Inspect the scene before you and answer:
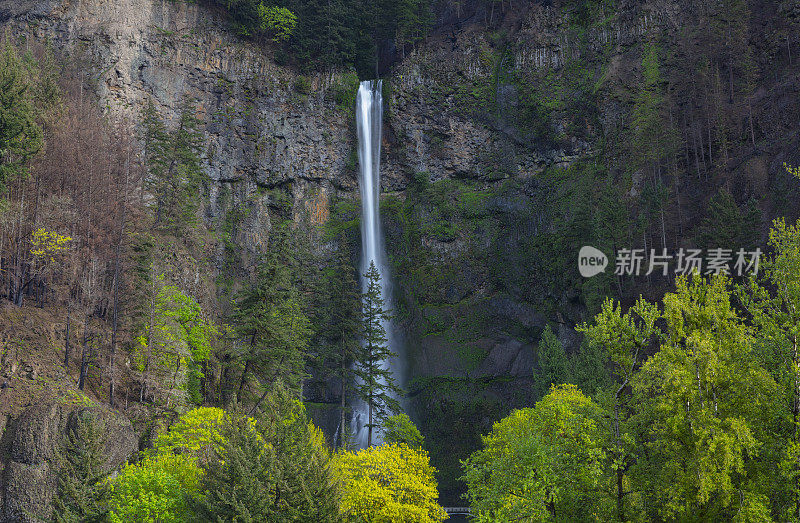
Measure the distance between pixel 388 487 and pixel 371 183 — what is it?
1493 inches

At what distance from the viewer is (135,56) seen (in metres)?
53.2

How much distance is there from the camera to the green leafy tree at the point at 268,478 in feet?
65.6

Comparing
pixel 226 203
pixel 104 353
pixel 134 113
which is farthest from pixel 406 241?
pixel 104 353

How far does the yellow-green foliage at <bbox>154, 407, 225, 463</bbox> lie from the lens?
2577cm

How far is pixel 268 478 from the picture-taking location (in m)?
20.8

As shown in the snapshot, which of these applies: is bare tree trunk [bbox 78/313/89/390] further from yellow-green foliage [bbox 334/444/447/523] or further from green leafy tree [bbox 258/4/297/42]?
green leafy tree [bbox 258/4/297/42]

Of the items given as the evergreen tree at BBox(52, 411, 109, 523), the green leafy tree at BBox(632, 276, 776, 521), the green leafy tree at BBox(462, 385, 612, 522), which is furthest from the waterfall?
the green leafy tree at BBox(632, 276, 776, 521)

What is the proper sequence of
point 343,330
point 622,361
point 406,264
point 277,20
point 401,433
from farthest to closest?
point 277,20
point 406,264
point 343,330
point 401,433
point 622,361

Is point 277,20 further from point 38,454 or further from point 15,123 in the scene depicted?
point 38,454

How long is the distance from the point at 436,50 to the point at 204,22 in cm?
2240

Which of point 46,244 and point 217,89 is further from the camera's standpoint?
point 217,89

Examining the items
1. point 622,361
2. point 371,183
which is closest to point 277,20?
point 371,183

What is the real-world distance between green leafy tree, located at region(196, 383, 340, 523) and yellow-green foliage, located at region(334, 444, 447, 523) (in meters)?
1.48

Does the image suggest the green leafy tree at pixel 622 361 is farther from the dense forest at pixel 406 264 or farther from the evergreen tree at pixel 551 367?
the evergreen tree at pixel 551 367
